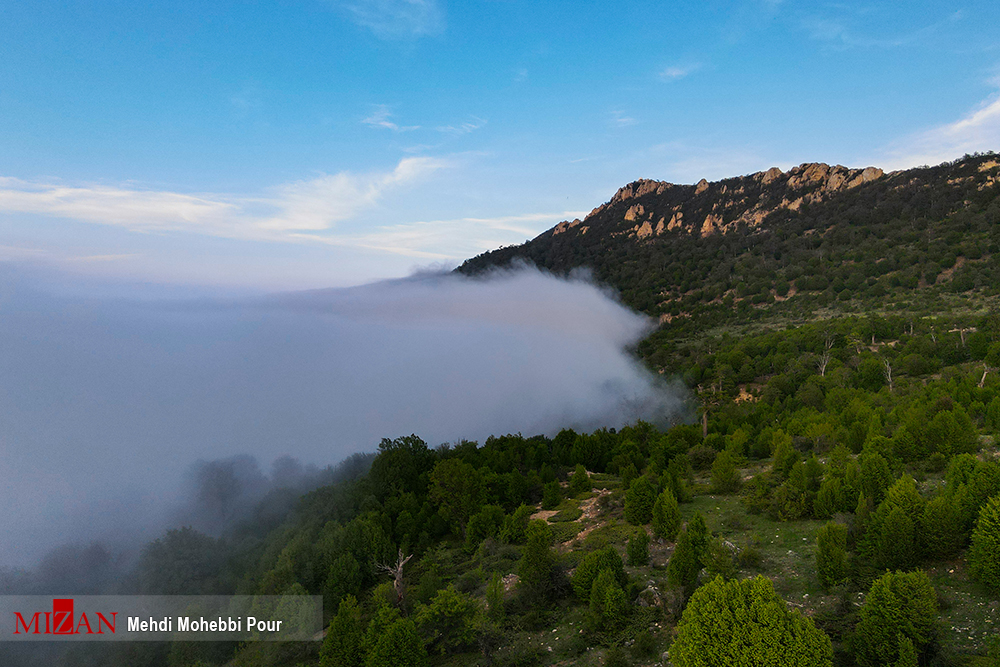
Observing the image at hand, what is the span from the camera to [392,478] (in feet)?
160

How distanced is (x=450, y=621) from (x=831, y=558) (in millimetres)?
16961

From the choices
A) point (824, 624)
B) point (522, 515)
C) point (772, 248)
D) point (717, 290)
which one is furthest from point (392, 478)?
point (772, 248)

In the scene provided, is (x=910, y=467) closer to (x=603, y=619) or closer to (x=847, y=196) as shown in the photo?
(x=603, y=619)

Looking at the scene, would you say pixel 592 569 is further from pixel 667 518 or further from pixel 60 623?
pixel 60 623

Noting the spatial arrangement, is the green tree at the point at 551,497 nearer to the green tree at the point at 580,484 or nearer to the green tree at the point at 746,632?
the green tree at the point at 580,484

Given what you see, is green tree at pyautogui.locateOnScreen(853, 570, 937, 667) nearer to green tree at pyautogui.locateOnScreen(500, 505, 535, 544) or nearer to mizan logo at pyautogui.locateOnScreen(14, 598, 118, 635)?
green tree at pyautogui.locateOnScreen(500, 505, 535, 544)

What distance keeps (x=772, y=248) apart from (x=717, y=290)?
21.8m

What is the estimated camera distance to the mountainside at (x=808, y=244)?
86.8 meters

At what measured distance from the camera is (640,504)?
31.5 metres

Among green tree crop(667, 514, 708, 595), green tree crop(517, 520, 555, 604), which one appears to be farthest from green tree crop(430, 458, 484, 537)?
green tree crop(667, 514, 708, 595)

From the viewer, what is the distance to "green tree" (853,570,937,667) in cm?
1420

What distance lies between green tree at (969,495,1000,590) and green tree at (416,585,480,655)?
63.9 ft

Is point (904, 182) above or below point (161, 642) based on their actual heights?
above

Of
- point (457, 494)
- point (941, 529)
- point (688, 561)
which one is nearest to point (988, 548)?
point (941, 529)
